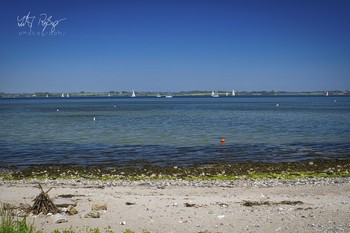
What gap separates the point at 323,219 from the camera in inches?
495

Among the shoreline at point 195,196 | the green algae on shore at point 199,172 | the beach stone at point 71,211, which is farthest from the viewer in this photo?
the green algae on shore at point 199,172

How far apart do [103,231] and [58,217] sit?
2.04 m

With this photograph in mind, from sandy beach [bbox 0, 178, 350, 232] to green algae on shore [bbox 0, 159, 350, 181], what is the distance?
184 centimetres

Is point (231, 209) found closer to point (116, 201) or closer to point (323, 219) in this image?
point (323, 219)

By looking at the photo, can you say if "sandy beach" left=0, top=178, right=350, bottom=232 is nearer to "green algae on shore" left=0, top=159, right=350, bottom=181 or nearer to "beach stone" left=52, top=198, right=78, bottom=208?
"beach stone" left=52, top=198, right=78, bottom=208

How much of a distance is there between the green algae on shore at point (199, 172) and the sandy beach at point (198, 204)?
6.04 ft

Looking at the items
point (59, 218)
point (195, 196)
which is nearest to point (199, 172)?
point (195, 196)

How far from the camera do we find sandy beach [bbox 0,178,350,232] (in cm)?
1214

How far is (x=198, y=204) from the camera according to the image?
15.0 meters

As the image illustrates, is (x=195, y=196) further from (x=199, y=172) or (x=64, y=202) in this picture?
(x=199, y=172)

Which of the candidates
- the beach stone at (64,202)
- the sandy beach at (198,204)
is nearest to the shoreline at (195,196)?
the sandy beach at (198,204)

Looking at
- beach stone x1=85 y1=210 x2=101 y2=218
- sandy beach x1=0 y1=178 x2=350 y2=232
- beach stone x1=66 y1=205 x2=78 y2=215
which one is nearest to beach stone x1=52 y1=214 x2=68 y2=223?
sandy beach x1=0 y1=178 x2=350 y2=232

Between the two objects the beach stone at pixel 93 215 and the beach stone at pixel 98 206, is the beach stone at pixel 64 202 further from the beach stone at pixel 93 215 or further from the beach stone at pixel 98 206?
the beach stone at pixel 93 215

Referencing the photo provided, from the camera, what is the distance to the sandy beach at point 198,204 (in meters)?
12.1
